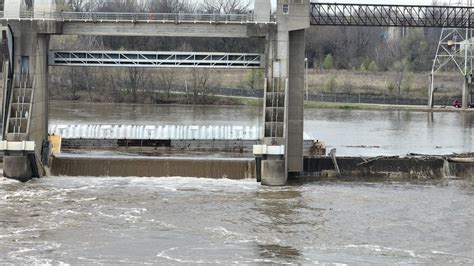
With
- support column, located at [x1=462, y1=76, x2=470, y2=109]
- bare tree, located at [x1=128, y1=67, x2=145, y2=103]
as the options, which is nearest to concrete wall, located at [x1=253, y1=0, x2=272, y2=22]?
bare tree, located at [x1=128, y1=67, x2=145, y2=103]

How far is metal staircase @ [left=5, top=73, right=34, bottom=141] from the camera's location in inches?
1939

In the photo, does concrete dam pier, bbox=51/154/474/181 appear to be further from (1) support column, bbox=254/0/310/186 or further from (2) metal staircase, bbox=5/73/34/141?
(2) metal staircase, bbox=5/73/34/141

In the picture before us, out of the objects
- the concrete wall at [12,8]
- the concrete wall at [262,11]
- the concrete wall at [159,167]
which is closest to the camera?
the concrete wall at [159,167]

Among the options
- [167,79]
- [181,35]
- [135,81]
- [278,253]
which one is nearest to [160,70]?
[167,79]

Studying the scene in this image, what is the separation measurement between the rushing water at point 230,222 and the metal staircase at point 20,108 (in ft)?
10.6

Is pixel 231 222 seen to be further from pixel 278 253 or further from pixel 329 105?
pixel 329 105

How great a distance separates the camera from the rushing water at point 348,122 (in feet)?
221

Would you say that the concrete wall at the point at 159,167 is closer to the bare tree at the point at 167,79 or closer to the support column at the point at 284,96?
the support column at the point at 284,96

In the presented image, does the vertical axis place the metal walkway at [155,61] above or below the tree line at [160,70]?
below

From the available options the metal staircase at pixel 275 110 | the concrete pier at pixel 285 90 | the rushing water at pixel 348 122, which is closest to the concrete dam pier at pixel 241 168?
the concrete pier at pixel 285 90

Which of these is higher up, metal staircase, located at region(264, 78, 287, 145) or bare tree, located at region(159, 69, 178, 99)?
bare tree, located at region(159, 69, 178, 99)

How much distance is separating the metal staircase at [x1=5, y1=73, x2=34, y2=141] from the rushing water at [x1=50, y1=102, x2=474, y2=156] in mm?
23283

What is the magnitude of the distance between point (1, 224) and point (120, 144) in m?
21.7

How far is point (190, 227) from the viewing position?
37.7 m
